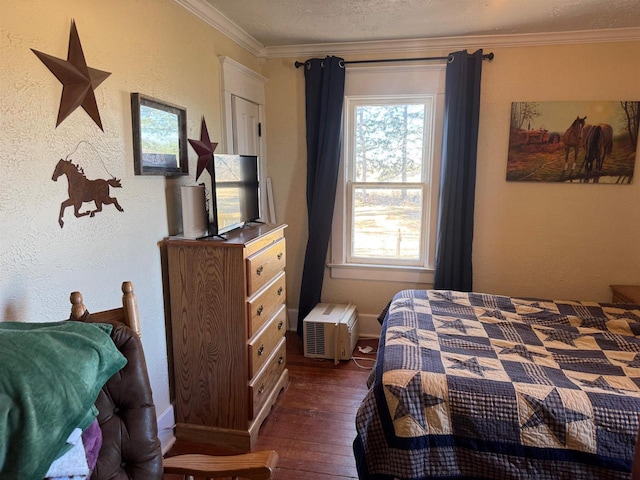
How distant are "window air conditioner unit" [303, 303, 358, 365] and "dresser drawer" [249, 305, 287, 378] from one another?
493 millimetres

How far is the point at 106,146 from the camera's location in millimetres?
1814

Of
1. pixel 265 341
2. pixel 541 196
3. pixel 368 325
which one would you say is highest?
pixel 541 196

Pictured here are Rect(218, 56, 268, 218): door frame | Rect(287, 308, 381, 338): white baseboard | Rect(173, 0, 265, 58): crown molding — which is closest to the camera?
Rect(173, 0, 265, 58): crown molding

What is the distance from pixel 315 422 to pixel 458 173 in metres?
2.05

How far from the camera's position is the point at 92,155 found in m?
1.74

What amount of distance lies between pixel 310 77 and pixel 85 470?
3025 mm

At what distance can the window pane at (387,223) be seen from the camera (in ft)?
11.6

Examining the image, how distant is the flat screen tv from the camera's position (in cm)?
219

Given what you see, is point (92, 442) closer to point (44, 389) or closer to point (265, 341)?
point (44, 389)

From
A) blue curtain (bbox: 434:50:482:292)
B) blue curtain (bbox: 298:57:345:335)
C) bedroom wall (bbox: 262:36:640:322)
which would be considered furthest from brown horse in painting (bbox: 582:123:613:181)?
blue curtain (bbox: 298:57:345:335)

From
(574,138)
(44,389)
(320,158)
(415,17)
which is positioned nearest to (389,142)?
(320,158)

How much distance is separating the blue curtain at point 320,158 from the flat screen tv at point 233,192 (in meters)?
0.83

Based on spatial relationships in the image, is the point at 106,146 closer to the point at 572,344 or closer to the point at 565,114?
the point at 572,344

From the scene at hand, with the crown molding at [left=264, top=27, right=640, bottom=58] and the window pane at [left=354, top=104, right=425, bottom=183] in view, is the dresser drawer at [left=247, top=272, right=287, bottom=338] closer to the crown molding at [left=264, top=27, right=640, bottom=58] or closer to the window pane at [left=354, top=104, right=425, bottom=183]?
the window pane at [left=354, top=104, right=425, bottom=183]
